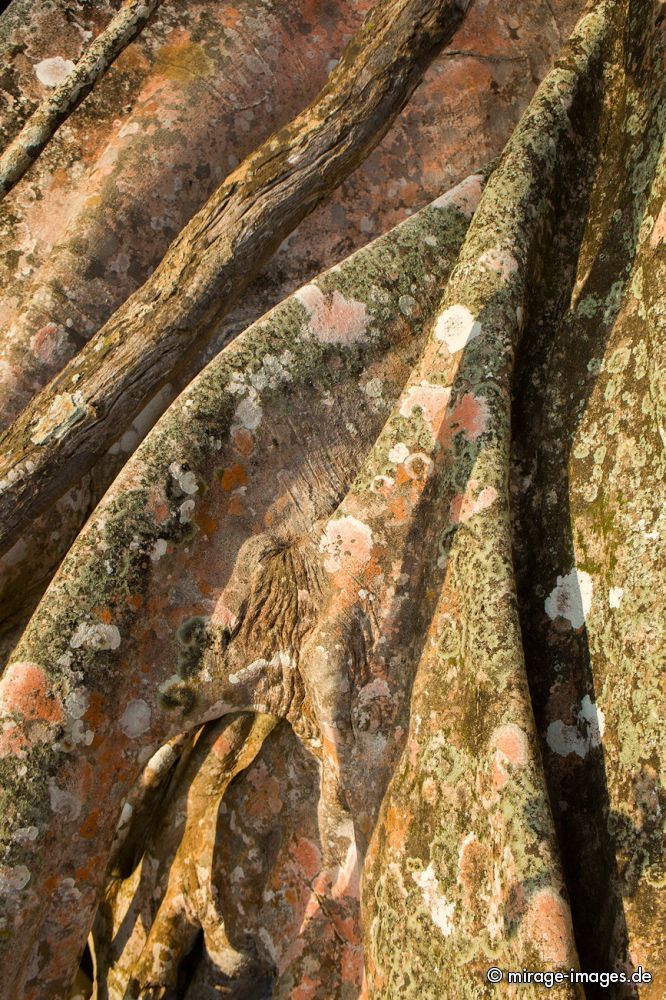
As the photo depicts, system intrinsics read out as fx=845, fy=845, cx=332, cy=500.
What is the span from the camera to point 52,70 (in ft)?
9.96

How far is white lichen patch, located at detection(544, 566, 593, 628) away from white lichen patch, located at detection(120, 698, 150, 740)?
3.16ft

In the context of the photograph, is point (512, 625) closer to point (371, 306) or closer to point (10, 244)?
point (371, 306)

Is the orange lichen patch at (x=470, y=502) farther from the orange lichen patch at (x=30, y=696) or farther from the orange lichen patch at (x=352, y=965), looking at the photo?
the orange lichen patch at (x=352, y=965)

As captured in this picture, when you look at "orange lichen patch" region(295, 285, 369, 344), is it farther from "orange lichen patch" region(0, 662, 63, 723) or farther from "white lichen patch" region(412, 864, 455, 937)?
"white lichen patch" region(412, 864, 455, 937)

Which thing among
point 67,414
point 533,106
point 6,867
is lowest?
point 6,867

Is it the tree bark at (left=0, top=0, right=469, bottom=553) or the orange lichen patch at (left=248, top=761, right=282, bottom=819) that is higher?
the tree bark at (left=0, top=0, right=469, bottom=553)

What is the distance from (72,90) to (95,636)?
6.14 ft

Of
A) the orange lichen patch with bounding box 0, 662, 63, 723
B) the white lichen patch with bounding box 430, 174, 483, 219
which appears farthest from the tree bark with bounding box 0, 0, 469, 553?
the orange lichen patch with bounding box 0, 662, 63, 723

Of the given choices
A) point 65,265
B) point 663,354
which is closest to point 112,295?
point 65,265

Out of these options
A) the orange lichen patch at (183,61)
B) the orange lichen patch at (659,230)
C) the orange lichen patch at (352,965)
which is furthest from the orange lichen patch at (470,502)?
the orange lichen patch at (183,61)

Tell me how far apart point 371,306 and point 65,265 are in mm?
1046

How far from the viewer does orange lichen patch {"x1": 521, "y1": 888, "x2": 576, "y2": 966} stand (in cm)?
146

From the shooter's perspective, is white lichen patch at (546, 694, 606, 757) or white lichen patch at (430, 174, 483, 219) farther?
white lichen patch at (430, 174, 483, 219)

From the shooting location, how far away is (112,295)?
268cm
